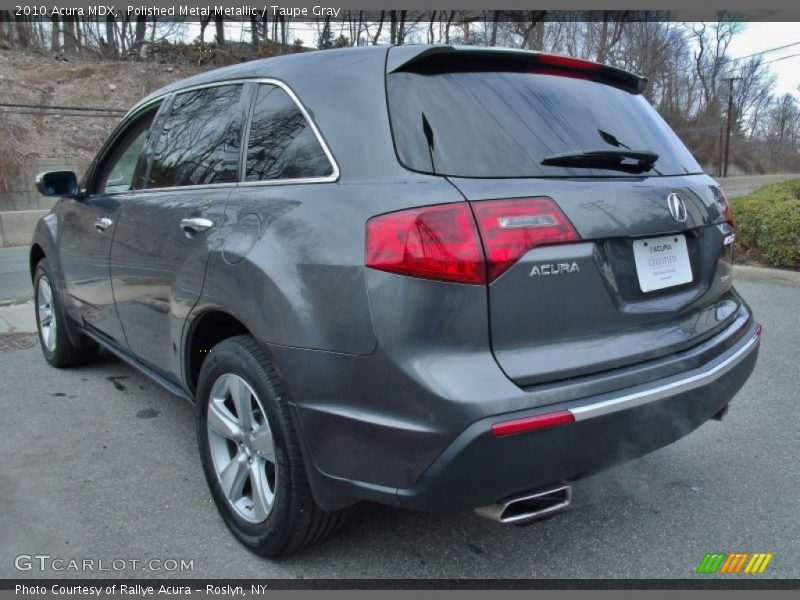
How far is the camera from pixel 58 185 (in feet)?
12.8

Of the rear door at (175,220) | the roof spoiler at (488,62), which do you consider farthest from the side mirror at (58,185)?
the roof spoiler at (488,62)

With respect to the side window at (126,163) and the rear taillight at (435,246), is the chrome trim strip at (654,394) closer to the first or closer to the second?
the rear taillight at (435,246)

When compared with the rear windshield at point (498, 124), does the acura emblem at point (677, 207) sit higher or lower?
lower

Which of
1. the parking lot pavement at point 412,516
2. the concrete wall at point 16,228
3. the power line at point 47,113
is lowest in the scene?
the concrete wall at point 16,228

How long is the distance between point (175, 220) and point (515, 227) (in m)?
1.62

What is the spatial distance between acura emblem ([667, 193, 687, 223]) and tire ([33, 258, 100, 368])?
3864 millimetres

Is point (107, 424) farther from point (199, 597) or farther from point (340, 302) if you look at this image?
point (340, 302)

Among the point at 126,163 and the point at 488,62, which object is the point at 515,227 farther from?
the point at 126,163

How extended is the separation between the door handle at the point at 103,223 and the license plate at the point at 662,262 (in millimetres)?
2698

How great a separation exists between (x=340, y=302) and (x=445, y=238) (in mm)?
370

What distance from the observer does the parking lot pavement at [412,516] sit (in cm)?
234

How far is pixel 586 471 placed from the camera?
1.93 metres

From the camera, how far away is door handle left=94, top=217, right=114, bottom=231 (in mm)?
3439

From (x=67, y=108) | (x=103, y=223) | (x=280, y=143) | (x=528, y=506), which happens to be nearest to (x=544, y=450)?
(x=528, y=506)
